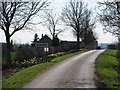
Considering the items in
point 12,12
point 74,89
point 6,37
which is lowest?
point 74,89

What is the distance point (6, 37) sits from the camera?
3231cm

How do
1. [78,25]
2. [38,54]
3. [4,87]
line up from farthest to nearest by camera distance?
1. [78,25]
2. [38,54]
3. [4,87]

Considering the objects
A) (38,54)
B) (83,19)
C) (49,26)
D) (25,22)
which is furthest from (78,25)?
(25,22)

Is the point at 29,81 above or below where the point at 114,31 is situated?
below

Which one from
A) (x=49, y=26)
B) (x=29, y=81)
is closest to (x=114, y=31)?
(x=29, y=81)

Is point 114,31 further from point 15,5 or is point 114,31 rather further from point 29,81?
point 29,81

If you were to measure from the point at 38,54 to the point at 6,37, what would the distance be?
30.2 ft

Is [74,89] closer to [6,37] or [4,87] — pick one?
[4,87]

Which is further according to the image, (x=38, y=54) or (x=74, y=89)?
(x=38, y=54)

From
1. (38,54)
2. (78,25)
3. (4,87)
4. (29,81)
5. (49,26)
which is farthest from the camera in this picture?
(49,26)

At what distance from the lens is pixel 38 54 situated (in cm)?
4078

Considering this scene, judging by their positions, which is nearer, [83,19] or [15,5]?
[15,5]

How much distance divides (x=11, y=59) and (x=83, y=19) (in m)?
46.7

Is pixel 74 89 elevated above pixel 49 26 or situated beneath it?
situated beneath
